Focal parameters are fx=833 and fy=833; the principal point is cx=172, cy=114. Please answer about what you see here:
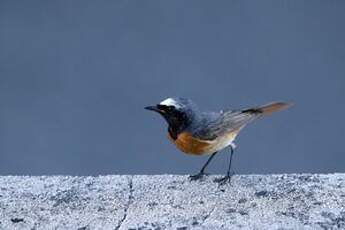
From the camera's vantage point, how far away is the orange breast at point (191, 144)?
13.1ft

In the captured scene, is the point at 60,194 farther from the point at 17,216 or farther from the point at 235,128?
the point at 235,128

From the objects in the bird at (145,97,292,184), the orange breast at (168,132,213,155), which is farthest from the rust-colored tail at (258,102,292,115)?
the orange breast at (168,132,213,155)

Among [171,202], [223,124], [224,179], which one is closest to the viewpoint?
[171,202]

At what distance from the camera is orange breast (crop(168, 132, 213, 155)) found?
399cm

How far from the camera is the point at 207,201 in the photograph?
3523mm

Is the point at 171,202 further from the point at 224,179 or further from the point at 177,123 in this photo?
the point at 177,123

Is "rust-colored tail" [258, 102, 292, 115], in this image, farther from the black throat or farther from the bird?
the black throat

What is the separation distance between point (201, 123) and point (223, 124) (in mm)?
112

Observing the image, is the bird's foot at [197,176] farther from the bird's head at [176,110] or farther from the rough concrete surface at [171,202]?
the bird's head at [176,110]

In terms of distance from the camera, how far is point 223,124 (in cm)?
406

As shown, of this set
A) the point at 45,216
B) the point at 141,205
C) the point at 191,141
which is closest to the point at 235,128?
the point at 191,141

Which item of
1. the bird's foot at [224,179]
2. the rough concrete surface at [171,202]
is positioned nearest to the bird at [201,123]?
the bird's foot at [224,179]

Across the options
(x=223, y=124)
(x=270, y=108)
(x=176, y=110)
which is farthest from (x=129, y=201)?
(x=270, y=108)

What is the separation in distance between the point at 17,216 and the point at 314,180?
51.3 inches
